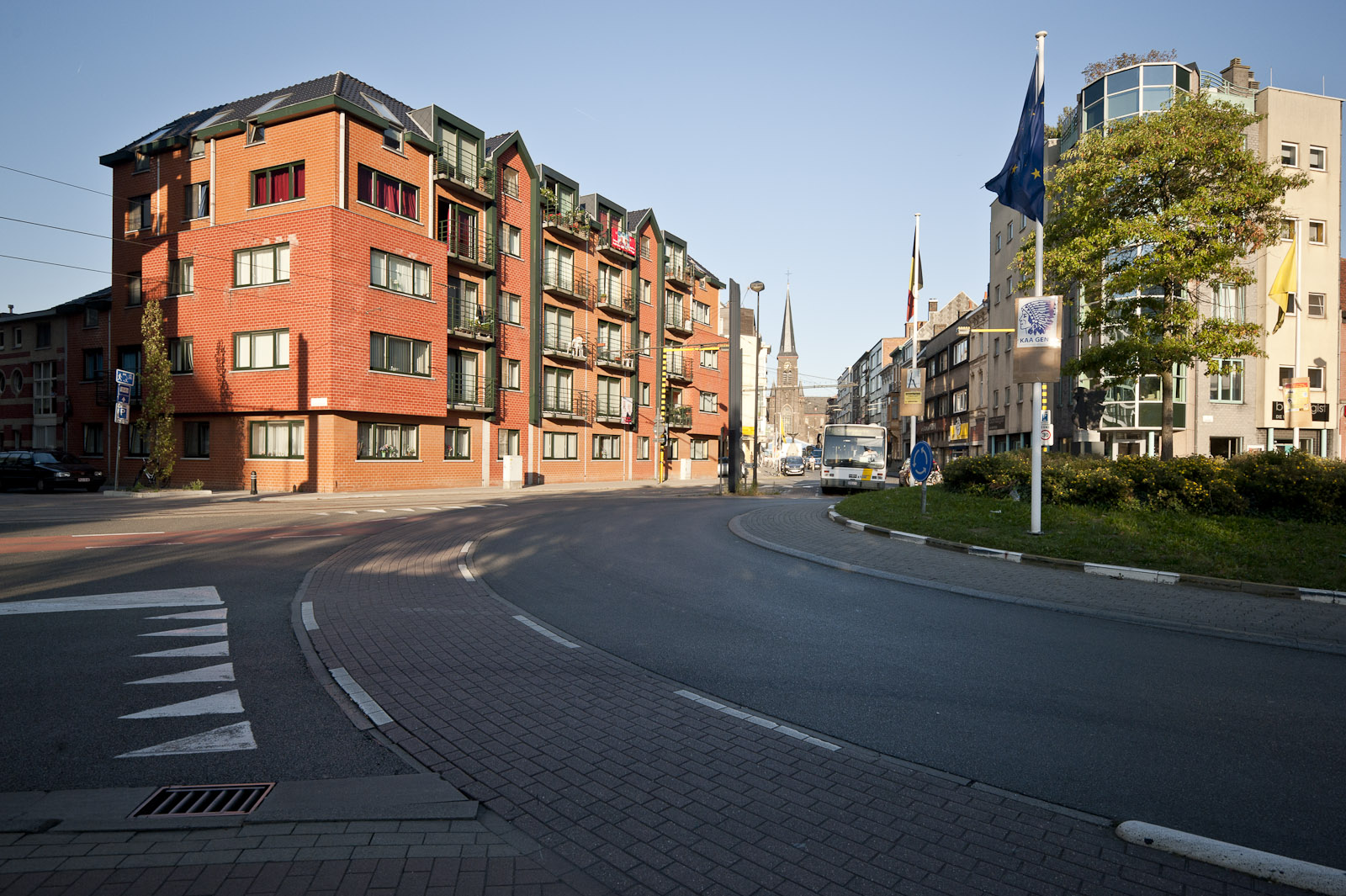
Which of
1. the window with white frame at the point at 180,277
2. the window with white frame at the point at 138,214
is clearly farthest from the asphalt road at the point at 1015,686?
the window with white frame at the point at 138,214

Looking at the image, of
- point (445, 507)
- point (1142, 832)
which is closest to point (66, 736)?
point (1142, 832)

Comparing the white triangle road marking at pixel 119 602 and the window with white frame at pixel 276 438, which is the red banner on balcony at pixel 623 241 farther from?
the white triangle road marking at pixel 119 602

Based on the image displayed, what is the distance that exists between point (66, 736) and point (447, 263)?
105 ft

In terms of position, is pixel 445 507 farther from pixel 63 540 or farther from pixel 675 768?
pixel 675 768

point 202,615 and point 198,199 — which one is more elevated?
point 198,199

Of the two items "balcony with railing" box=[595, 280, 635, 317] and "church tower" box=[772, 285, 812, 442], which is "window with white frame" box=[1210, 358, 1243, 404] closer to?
"balcony with railing" box=[595, 280, 635, 317]

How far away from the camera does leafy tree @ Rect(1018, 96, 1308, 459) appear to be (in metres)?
20.2

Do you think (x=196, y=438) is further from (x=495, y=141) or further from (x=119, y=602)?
(x=119, y=602)

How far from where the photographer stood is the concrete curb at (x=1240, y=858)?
2936 mm

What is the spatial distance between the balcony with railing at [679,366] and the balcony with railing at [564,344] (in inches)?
403

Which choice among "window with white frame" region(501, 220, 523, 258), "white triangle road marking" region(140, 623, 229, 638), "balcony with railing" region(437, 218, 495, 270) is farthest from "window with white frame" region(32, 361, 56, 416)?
"white triangle road marking" region(140, 623, 229, 638)

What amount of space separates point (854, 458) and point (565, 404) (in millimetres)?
17286

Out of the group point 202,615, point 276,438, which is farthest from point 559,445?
point 202,615

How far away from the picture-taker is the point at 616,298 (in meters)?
47.7
